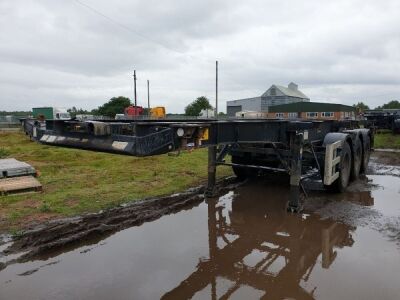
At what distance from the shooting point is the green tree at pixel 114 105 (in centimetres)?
5916

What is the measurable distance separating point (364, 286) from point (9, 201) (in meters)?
6.72

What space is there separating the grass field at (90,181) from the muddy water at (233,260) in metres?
1.58

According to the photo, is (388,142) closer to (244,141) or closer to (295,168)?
(295,168)

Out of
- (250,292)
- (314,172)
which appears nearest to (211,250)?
(250,292)

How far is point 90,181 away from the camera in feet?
31.3

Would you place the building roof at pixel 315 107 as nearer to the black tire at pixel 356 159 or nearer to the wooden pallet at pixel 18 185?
the black tire at pixel 356 159

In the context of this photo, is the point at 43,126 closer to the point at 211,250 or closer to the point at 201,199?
the point at 211,250

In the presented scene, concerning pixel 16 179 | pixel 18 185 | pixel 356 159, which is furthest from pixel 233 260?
pixel 356 159

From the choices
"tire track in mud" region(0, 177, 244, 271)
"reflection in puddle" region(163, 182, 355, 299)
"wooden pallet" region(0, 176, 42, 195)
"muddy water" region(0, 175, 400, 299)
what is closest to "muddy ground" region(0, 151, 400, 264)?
"tire track in mud" region(0, 177, 244, 271)

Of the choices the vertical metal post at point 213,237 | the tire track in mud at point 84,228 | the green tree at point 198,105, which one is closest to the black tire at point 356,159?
the vertical metal post at point 213,237

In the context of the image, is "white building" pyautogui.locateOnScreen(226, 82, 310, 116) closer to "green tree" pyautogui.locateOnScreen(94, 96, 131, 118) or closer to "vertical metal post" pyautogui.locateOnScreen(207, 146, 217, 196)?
"green tree" pyautogui.locateOnScreen(94, 96, 131, 118)

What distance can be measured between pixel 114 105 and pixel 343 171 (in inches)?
2226

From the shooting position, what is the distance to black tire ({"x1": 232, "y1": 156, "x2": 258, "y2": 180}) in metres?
9.66

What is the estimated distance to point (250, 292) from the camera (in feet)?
13.6
